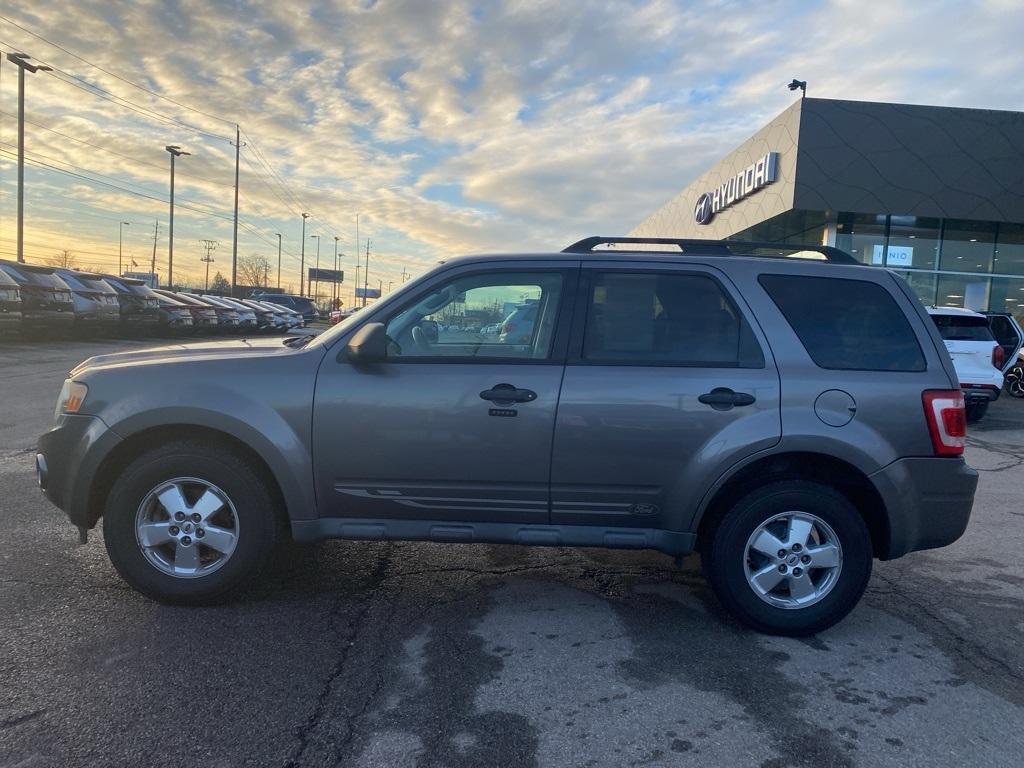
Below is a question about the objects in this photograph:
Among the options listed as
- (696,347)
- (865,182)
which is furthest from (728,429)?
(865,182)

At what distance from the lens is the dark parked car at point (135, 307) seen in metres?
21.7

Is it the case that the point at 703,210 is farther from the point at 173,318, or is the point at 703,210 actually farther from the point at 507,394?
the point at 507,394

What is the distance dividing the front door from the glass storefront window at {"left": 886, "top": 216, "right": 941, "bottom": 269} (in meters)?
19.1

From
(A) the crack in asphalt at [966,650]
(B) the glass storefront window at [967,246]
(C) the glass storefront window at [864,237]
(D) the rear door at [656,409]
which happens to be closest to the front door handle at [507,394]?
(D) the rear door at [656,409]

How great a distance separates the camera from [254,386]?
12.3ft

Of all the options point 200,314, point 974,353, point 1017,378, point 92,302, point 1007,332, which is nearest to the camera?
point 974,353

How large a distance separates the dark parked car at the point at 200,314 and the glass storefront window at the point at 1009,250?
23454mm

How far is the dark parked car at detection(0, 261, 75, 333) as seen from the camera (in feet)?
56.0

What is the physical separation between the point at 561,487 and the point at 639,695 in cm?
101

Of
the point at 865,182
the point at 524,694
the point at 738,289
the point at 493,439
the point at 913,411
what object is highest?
the point at 865,182

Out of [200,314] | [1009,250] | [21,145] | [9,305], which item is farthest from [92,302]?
[1009,250]

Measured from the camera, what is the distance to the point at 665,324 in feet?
12.6

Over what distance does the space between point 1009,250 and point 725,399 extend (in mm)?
20896

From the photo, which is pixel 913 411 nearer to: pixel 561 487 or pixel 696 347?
pixel 696 347
